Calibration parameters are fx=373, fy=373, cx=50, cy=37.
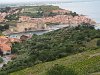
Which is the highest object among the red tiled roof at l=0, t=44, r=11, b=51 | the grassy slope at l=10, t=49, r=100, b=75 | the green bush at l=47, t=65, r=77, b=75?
the green bush at l=47, t=65, r=77, b=75

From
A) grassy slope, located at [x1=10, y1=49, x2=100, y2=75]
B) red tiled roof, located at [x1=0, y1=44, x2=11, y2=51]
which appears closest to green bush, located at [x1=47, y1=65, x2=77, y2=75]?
grassy slope, located at [x1=10, y1=49, x2=100, y2=75]

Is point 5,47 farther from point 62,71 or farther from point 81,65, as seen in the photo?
point 62,71

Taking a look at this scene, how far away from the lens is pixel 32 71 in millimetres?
34562

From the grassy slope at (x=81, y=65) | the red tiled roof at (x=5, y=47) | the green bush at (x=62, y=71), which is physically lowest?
the red tiled roof at (x=5, y=47)

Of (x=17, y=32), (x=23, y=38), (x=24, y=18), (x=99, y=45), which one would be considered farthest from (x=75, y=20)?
(x=99, y=45)

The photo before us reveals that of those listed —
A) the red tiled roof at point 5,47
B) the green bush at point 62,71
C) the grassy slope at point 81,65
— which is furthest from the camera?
the red tiled roof at point 5,47

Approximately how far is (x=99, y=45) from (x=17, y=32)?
61573mm

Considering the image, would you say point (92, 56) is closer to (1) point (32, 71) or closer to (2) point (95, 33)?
(1) point (32, 71)

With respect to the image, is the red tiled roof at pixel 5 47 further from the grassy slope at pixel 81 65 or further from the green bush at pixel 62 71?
the green bush at pixel 62 71

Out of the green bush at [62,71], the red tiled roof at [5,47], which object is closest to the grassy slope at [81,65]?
the green bush at [62,71]

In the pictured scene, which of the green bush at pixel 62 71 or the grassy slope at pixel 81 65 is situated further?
the grassy slope at pixel 81 65

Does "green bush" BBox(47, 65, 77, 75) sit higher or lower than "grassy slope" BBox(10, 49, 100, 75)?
higher

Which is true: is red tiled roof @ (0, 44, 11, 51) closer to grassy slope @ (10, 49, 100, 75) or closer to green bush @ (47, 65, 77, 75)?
grassy slope @ (10, 49, 100, 75)

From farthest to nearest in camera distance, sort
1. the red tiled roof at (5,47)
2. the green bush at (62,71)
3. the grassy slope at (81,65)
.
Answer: the red tiled roof at (5,47), the grassy slope at (81,65), the green bush at (62,71)
